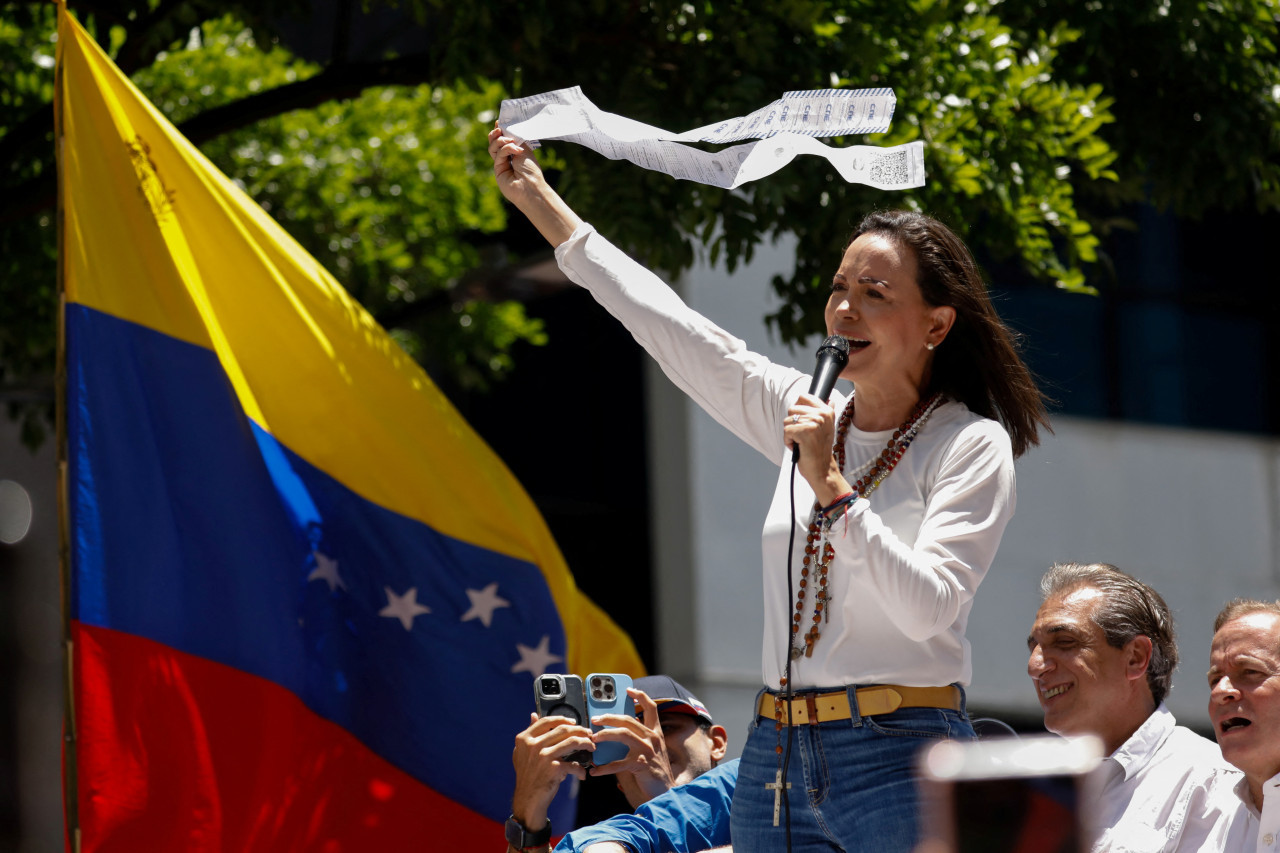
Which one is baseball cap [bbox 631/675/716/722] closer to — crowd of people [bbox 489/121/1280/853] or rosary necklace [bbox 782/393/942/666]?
crowd of people [bbox 489/121/1280/853]

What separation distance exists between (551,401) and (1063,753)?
1030cm

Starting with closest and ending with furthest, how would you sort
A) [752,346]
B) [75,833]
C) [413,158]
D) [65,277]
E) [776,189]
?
[75,833] → [65,277] → [776,189] → [413,158] → [752,346]

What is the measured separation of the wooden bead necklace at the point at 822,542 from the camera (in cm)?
298

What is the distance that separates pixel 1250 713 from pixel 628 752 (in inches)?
58.4

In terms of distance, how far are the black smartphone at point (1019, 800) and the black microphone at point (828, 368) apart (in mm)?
1561

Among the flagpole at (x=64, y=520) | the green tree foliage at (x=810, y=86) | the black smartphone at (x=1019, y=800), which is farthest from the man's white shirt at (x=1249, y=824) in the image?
the flagpole at (x=64, y=520)

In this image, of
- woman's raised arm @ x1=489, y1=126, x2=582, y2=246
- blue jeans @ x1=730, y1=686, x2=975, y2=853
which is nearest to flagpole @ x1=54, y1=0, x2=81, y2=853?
woman's raised arm @ x1=489, y1=126, x2=582, y2=246

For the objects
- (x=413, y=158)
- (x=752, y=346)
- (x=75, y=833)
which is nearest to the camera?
(x=75, y=833)

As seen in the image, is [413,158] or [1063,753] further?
[413,158]

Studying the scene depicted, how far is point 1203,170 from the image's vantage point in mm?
6254

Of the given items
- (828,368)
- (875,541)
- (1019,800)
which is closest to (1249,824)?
(875,541)

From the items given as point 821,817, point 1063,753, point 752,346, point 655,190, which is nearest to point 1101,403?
point 752,346

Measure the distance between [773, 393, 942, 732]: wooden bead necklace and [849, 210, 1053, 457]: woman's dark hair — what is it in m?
0.16

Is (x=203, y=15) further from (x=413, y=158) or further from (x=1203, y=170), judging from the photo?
(x=1203, y=170)
